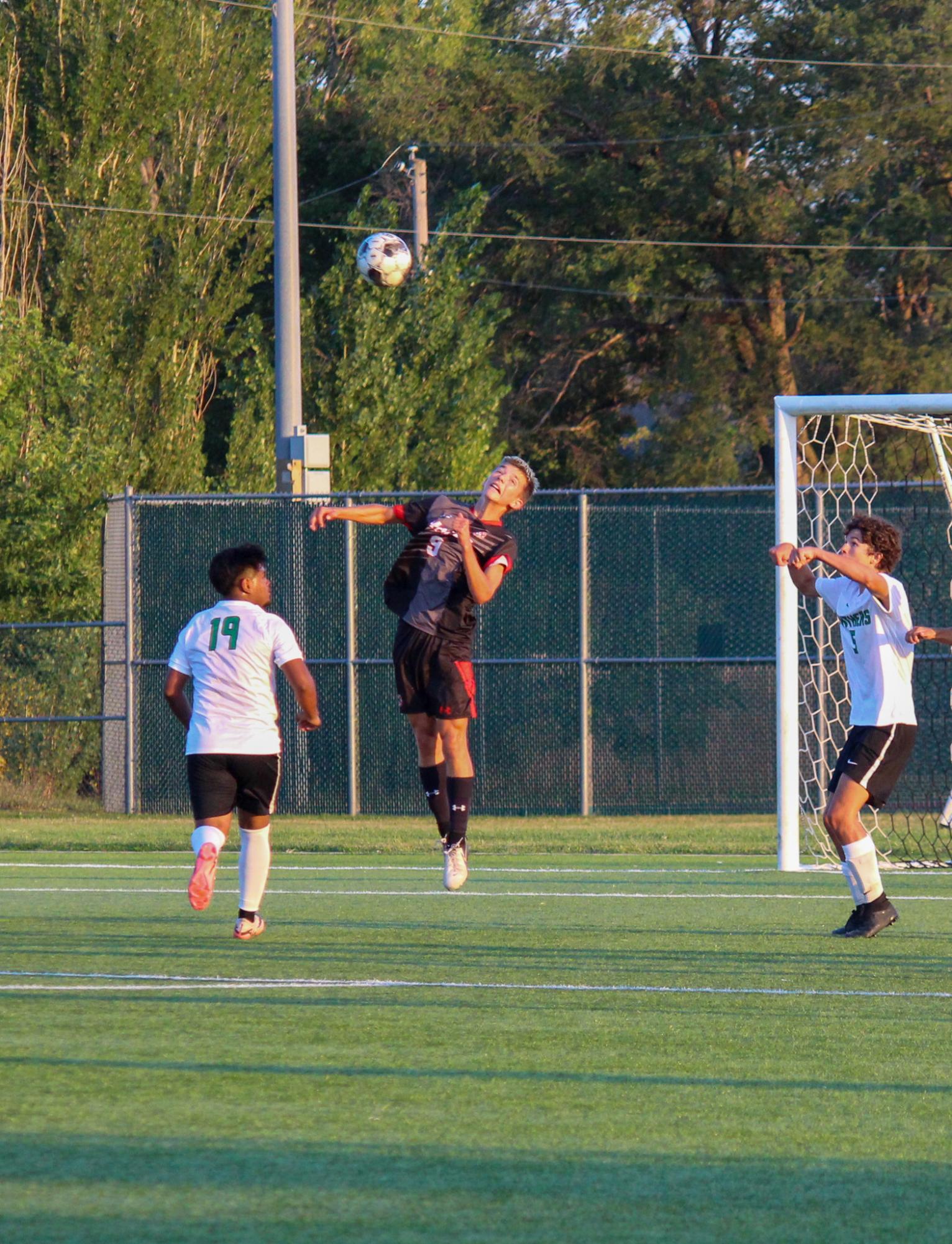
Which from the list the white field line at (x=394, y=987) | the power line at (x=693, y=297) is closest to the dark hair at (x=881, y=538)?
the white field line at (x=394, y=987)

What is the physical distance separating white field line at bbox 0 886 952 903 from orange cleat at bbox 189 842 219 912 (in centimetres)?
245

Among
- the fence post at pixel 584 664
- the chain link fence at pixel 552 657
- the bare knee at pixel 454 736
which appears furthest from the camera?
the chain link fence at pixel 552 657

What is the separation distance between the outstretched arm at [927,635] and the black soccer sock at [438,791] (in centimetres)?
260

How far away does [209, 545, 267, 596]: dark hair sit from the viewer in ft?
26.1

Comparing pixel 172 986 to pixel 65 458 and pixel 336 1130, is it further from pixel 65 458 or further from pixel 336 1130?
pixel 65 458

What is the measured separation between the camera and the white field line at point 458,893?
9.96 m

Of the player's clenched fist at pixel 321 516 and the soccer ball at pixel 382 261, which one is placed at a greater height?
the soccer ball at pixel 382 261

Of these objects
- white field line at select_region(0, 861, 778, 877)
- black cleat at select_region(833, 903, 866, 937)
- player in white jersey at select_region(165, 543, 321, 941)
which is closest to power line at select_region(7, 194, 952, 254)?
white field line at select_region(0, 861, 778, 877)

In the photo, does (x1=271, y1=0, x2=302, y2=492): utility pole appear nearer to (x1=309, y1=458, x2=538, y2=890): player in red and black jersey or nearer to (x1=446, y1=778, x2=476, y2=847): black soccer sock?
(x1=309, y1=458, x2=538, y2=890): player in red and black jersey

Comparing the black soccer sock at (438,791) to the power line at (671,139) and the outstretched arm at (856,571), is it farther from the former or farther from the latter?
the power line at (671,139)

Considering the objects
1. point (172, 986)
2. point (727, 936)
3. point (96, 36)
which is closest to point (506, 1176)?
point (172, 986)

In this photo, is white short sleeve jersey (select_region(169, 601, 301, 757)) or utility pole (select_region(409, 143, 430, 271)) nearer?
white short sleeve jersey (select_region(169, 601, 301, 757))

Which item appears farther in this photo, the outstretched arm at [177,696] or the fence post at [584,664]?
the fence post at [584,664]

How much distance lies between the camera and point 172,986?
21.7ft
